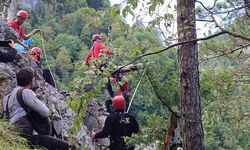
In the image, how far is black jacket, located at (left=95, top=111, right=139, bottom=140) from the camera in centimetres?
598

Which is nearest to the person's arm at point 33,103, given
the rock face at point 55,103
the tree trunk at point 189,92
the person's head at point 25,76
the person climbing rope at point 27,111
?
the person climbing rope at point 27,111

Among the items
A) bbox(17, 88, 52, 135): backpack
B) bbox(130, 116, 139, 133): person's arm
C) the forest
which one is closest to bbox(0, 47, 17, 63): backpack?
the forest

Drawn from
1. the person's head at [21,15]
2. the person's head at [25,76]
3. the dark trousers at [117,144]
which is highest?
the person's head at [21,15]

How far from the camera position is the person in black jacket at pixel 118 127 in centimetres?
599

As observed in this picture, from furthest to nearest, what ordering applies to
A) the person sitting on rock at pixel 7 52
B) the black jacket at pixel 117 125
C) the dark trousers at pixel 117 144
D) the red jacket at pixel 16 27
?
the red jacket at pixel 16 27 < the person sitting on rock at pixel 7 52 < the dark trousers at pixel 117 144 < the black jacket at pixel 117 125

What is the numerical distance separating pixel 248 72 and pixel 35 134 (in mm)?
7978

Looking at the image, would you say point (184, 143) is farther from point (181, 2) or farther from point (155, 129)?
point (181, 2)

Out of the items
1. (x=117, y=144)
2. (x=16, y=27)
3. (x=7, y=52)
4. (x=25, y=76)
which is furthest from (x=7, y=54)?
(x=117, y=144)

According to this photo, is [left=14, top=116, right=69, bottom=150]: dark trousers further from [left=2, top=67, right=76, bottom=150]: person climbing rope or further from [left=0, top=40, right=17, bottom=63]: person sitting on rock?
[left=0, top=40, right=17, bottom=63]: person sitting on rock

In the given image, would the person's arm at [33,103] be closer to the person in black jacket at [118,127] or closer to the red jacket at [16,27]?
the person in black jacket at [118,127]

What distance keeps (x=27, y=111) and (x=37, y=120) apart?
188 mm

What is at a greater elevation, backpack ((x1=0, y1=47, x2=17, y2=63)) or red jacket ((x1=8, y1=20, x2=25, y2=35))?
red jacket ((x1=8, y1=20, x2=25, y2=35))

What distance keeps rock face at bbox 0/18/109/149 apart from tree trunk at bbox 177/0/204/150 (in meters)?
1.59

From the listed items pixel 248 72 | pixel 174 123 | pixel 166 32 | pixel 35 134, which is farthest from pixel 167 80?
pixel 248 72
